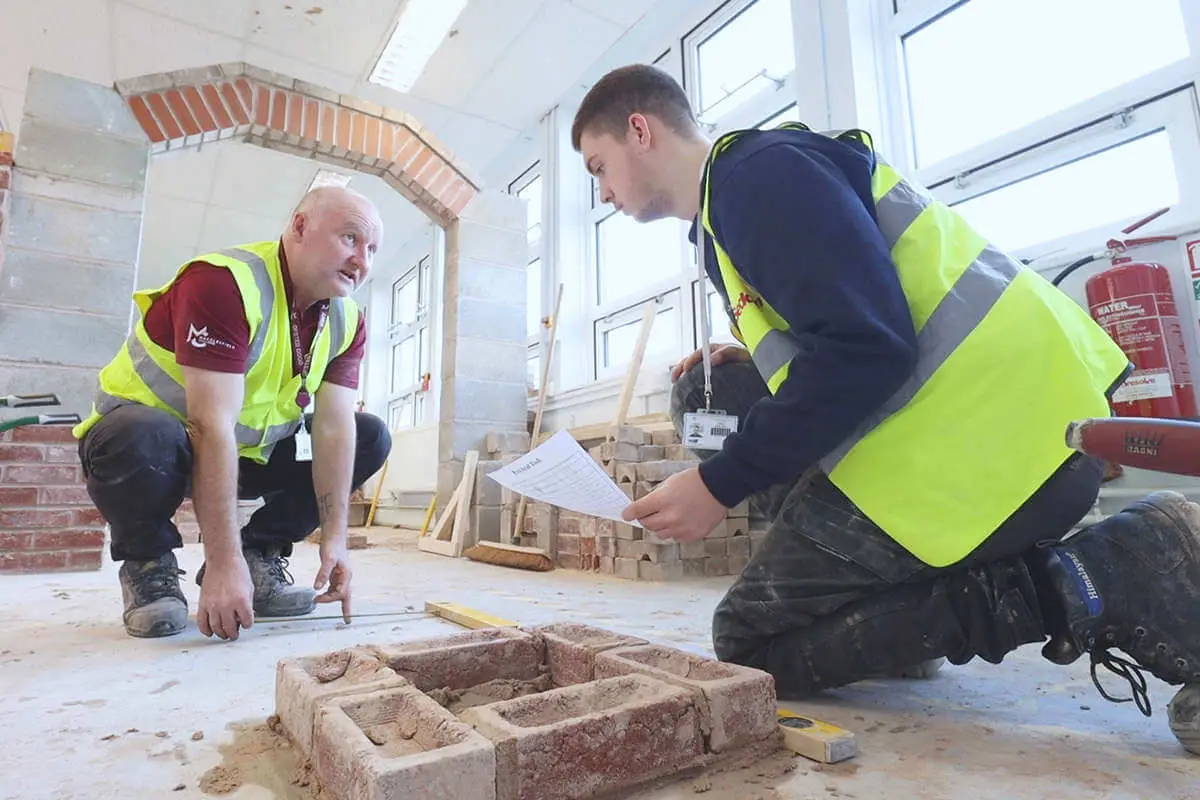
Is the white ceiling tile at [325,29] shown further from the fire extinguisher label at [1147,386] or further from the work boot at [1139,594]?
the work boot at [1139,594]

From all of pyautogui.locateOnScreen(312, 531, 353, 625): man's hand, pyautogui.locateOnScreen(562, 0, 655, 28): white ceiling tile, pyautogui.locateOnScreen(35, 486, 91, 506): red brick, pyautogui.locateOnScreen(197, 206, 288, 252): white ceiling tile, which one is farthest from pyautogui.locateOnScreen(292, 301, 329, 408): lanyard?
pyautogui.locateOnScreen(197, 206, 288, 252): white ceiling tile

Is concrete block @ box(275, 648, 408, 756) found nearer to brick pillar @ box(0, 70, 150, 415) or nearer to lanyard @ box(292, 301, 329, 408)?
lanyard @ box(292, 301, 329, 408)

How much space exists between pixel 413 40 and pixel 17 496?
3.17 m

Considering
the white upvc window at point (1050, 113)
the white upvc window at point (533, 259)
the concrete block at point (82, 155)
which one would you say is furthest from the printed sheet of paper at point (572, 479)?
the white upvc window at point (533, 259)

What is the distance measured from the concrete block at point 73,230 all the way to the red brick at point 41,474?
3.16 ft

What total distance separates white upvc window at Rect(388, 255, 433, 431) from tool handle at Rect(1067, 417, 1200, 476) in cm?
658

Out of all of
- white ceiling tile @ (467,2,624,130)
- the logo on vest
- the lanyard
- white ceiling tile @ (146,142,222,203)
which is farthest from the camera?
white ceiling tile @ (146,142,222,203)

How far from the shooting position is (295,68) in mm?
4398

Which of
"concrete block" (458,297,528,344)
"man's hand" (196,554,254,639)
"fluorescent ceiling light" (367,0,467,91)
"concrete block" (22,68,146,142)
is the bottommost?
"man's hand" (196,554,254,639)

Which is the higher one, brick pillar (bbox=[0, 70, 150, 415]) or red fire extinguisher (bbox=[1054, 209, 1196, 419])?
brick pillar (bbox=[0, 70, 150, 415])

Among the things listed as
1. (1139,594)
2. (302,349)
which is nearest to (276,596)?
(302,349)

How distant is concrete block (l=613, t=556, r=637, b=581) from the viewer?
267 centimetres

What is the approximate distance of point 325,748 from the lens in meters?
0.68

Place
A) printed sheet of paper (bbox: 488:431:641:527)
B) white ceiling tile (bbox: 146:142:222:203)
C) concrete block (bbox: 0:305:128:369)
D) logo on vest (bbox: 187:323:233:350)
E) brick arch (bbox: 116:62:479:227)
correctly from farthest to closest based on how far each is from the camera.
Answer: white ceiling tile (bbox: 146:142:222:203) < brick arch (bbox: 116:62:479:227) < concrete block (bbox: 0:305:128:369) < logo on vest (bbox: 187:323:233:350) < printed sheet of paper (bbox: 488:431:641:527)
